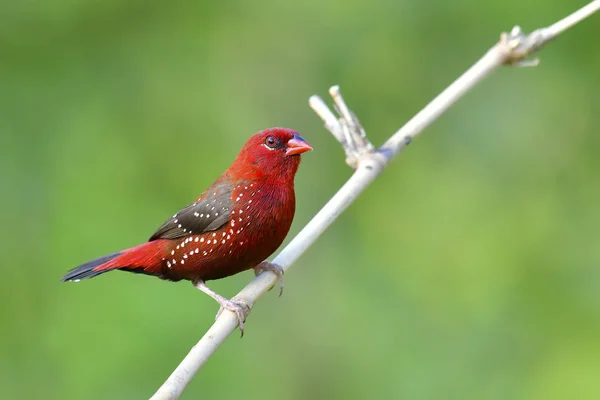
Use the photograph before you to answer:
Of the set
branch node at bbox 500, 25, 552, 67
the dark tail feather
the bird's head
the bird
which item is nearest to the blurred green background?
the dark tail feather

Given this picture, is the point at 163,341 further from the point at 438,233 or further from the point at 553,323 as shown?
the point at 553,323

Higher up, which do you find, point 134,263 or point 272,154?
point 272,154

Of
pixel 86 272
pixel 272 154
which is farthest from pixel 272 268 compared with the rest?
pixel 86 272

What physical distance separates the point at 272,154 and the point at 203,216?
501 millimetres

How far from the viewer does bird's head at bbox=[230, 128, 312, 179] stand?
4.78m

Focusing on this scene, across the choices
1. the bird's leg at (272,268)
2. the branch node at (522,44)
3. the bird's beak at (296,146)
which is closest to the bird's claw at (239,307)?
the bird's leg at (272,268)

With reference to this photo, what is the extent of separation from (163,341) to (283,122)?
2303mm

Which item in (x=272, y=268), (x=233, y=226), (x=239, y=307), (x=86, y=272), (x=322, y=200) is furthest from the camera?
(x=322, y=200)

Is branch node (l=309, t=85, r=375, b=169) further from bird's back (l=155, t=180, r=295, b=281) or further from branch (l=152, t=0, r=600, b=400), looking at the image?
bird's back (l=155, t=180, r=295, b=281)

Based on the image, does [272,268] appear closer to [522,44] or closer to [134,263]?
[134,263]

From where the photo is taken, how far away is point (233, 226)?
4.61 metres

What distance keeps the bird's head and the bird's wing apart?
0.16 metres

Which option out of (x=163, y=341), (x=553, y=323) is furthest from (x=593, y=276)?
(x=163, y=341)

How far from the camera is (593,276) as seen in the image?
7539mm
